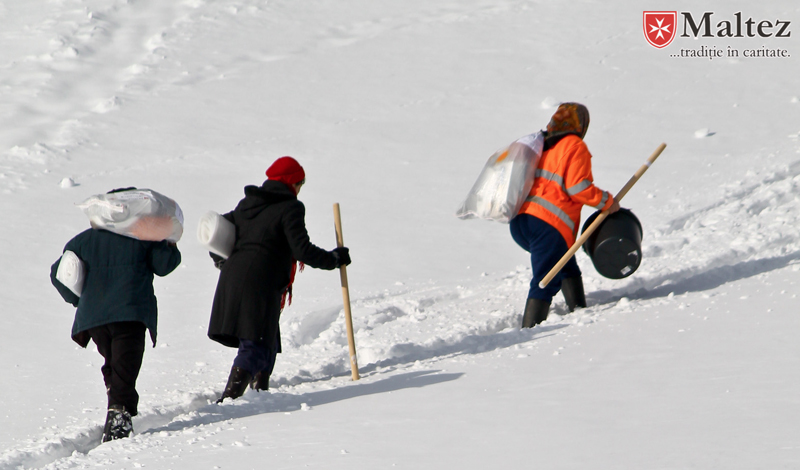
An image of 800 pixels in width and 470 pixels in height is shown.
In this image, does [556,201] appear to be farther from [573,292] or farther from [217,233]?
[217,233]

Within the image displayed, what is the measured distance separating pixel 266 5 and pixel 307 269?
371 inches

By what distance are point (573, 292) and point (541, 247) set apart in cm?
52

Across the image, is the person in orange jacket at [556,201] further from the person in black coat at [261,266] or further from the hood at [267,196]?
the hood at [267,196]

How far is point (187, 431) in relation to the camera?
3.75 meters

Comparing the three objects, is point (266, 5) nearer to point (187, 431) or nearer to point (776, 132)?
point (776, 132)

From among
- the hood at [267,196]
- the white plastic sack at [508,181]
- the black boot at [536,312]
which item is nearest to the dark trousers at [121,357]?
the hood at [267,196]

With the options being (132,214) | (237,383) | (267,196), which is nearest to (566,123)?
(267,196)

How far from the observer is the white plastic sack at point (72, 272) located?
4008 millimetres

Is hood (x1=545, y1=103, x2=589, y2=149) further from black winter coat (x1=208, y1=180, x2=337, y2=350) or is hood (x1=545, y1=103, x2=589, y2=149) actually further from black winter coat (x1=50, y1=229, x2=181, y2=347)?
black winter coat (x1=50, y1=229, x2=181, y2=347)

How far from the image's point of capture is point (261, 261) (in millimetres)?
4512

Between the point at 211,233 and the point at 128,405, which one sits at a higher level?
the point at 211,233

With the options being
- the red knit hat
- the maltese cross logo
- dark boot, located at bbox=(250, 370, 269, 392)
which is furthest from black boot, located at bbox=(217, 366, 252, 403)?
the maltese cross logo

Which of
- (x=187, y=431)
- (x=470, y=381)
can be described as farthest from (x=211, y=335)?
(x=470, y=381)

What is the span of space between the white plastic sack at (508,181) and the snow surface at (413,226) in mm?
785
